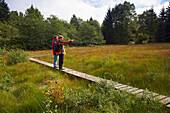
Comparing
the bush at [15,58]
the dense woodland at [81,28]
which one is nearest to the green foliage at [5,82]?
the bush at [15,58]

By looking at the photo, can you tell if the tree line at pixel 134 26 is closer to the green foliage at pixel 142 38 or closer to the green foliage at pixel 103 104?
the green foliage at pixel 142 38

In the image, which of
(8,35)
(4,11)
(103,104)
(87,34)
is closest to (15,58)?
(103,104)

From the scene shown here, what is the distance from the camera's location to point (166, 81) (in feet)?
12.6

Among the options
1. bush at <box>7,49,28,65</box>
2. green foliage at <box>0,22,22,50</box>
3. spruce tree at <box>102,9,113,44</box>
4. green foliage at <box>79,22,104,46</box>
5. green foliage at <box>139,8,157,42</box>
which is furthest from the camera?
spruce tree at <box>102,9,113,44</box>

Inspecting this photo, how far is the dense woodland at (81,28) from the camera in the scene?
2677 cm

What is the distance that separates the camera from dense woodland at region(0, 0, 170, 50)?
87.8 feet

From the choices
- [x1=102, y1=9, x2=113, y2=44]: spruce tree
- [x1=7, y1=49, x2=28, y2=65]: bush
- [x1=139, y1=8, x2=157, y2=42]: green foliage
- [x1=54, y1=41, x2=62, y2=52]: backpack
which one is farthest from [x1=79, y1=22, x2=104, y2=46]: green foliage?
[x1=54, y1=41, x2=62, y2=52]: backpack

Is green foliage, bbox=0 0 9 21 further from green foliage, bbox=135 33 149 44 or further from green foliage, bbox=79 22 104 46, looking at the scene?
green foliage, bbox=135 33 149 44

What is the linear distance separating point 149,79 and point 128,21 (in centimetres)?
4390

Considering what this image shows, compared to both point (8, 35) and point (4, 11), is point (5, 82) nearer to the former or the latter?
point (8, 35)

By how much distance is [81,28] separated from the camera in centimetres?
4053

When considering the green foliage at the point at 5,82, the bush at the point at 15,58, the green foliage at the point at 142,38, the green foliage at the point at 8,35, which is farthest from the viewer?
Result: the green foliage at the point at 142,38

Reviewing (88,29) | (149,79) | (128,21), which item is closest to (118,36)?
(128,21)

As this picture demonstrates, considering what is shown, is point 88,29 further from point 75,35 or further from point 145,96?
point 145,96
